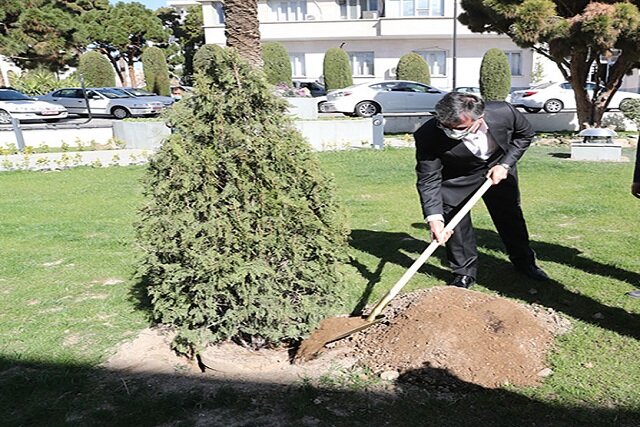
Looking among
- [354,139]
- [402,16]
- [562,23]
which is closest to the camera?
[562,23]

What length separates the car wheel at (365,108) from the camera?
1898 cm

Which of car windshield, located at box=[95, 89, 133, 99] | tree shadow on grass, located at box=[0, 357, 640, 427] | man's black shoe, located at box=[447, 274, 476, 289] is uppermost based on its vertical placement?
car windshield, located at box=[95, 89, 133, 99]

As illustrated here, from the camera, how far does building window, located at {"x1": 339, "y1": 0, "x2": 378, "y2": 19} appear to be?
105 ft

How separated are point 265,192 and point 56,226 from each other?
15.4 feet

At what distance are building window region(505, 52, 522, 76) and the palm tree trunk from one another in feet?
79.9

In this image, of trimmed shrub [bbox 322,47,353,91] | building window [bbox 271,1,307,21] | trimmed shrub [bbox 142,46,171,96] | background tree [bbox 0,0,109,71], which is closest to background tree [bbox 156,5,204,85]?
trimmed shrub [bbox 142,46,171,96]

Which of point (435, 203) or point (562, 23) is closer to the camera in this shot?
point (435, 203)

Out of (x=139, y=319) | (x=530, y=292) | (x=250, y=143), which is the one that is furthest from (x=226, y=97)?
(x=530, y=292)

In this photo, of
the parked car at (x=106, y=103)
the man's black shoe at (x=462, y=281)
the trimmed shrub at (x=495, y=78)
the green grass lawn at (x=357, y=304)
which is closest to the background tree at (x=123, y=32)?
the parked car at (x=106, y=103)

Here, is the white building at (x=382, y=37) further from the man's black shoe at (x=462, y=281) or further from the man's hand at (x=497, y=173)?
the man's hand at (x=497, y=173)

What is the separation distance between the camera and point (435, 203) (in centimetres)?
382

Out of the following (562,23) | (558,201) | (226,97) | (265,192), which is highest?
(562,23)

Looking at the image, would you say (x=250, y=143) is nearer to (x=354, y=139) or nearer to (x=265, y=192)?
(x=265, y=192)

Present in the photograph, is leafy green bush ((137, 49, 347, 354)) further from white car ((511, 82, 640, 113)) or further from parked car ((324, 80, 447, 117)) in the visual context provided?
white car ((511, 82, 640, 113))
